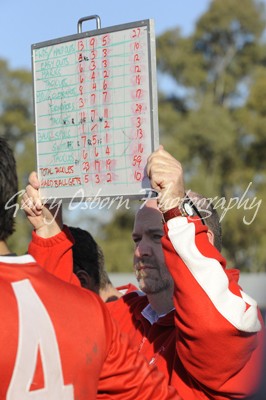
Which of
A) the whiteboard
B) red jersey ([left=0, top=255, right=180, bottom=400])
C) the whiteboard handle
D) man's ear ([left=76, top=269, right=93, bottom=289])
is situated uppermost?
the whiteboard handle

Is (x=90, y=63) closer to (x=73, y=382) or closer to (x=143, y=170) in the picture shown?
(x=143, y=170)

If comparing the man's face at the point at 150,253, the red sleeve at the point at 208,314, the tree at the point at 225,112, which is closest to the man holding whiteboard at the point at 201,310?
the red sleeve at the point at 208,314

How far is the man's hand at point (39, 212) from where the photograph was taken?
326 centimetres

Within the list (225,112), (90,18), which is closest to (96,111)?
(90,18)

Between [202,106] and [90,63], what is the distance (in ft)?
63.6

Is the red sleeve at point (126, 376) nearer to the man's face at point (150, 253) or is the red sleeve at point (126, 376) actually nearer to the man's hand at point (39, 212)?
the man's face at point (150, 253)

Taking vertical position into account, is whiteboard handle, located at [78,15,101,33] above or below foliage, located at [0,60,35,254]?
below

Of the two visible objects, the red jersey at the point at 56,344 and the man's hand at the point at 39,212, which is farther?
the man's hand at the point at 39,212

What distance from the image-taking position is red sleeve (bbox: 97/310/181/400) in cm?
237

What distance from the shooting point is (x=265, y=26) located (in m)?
23.9

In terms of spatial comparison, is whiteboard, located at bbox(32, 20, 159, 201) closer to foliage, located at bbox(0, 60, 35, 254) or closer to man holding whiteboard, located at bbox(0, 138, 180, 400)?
man holding whiteboard, located at bbox(0, 138, 180, 400)

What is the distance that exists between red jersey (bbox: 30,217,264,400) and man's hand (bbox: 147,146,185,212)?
0.06 meters

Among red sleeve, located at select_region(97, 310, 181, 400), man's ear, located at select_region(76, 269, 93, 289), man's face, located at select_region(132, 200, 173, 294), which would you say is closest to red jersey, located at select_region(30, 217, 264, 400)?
red sleeve, located at select_region(97, 310, 181, 400)

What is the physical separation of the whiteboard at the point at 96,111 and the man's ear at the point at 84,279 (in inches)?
52.3
